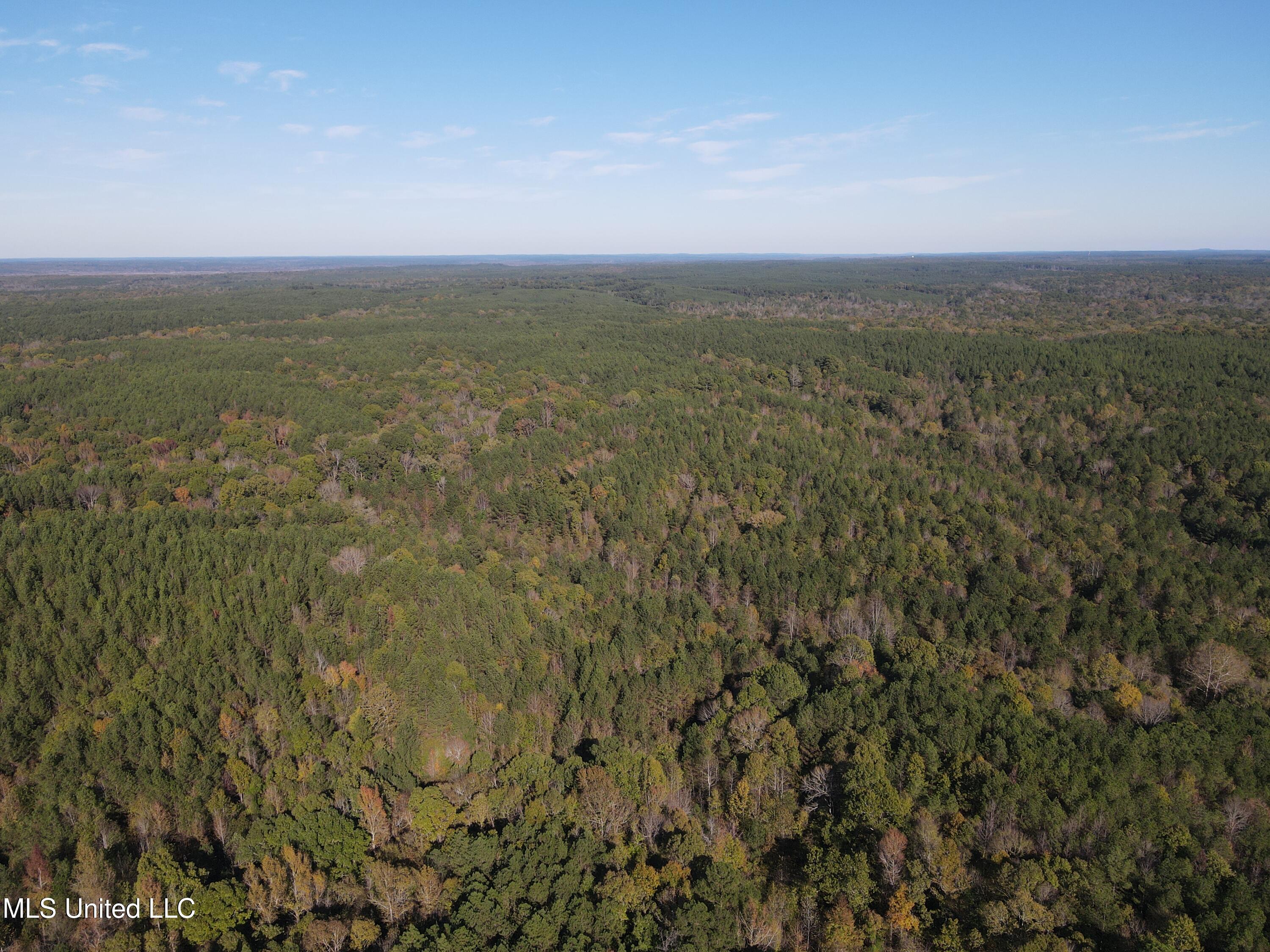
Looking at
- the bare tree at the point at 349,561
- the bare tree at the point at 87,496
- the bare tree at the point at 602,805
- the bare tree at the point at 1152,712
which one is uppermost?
the bare tree at the point at 87,496

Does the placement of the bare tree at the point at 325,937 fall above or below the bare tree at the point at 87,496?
below

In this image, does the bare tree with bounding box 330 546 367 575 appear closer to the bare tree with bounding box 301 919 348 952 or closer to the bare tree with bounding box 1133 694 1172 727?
the bare tree with bounding box 301 919 348 952

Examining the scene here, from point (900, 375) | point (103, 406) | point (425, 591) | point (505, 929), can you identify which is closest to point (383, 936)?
point (505, 929)

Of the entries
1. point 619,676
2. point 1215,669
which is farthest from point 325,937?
point 1215,669

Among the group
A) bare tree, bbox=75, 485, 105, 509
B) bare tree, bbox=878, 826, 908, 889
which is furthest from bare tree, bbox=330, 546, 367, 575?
bare tree, bbox=878, 826, 908, 889

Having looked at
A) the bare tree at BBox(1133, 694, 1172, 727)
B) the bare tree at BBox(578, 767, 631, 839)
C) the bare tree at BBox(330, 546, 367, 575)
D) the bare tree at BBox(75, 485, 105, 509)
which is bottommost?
the bare tree at BBox(578, 767, 631, 839)

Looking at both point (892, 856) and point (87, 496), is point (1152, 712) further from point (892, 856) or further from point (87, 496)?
point (87, 496)

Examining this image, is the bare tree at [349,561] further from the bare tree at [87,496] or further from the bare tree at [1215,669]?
the bare tree at [1215,669]

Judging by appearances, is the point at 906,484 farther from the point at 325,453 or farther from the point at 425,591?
the point at 325,453

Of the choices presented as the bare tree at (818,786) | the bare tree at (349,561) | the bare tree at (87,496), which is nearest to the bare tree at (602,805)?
the bare tree at (818,786)
